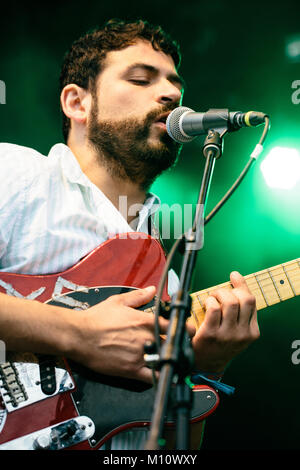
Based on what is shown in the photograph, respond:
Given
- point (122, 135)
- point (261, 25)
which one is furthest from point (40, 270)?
point (261, 25)

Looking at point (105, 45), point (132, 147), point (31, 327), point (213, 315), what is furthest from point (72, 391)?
point (105, 45)

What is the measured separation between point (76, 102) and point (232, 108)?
1443 mm

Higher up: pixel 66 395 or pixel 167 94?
pixel 167 94

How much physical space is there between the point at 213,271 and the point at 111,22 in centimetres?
203

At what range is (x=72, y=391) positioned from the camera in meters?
1.30

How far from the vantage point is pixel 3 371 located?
4.25 feet

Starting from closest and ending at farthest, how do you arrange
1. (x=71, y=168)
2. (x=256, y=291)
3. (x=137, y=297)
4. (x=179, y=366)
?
(x=179, y=366)
(x=137, y=297)
(x=256, y=291)
(x=71, y=168)

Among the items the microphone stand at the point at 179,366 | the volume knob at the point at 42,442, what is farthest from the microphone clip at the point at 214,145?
the volume knob at the point at 42,442

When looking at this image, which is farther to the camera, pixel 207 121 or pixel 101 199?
pixel 101 199

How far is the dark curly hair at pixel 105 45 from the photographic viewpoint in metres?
2.27

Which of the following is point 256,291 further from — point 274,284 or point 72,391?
point 72,391

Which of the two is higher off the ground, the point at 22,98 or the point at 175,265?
the point at 22,98

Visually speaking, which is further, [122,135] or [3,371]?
[122,135]
